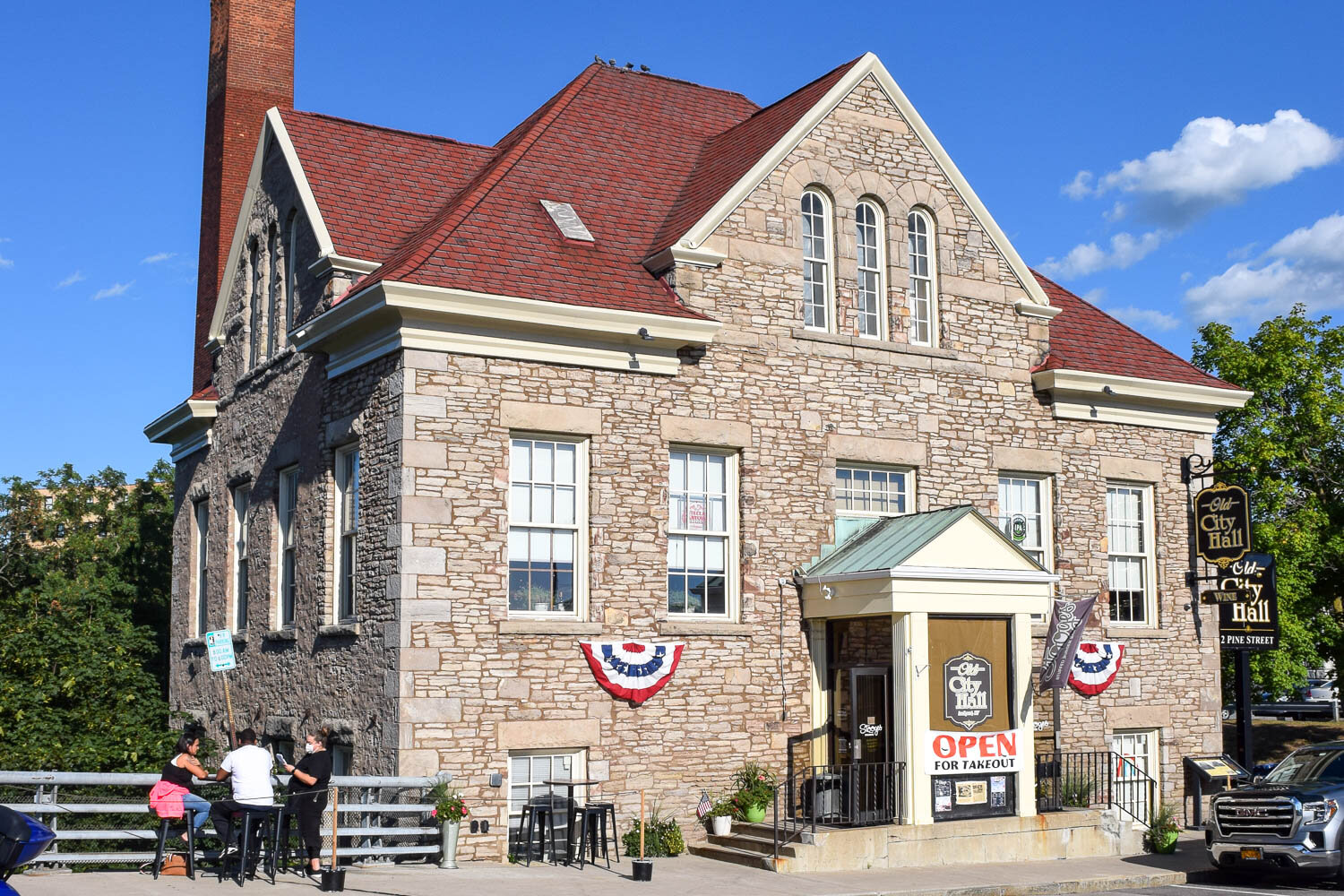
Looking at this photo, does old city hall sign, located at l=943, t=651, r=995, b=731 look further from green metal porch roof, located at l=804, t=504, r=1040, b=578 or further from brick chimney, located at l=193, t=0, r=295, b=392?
brick chimney, located at l=193, t=0, r=295, b=392

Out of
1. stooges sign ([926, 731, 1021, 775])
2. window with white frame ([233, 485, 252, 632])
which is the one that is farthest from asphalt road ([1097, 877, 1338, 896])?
window with white frame ([233, 485, 252, 632])

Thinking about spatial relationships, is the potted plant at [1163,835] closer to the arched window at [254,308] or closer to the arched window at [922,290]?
the arched window at [922,290]

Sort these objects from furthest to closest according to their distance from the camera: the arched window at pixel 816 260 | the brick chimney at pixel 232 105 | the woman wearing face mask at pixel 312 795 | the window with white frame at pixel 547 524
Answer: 1. the brick chimney at pixel 232 105
2. the arched window at pixel 816 260
3. the window with white frame at pixel 547 524
4. the woman wearing face mask at pixel 312 795

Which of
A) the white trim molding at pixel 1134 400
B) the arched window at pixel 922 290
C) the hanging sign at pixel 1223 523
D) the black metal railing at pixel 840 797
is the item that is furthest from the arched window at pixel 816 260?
the hanging sign at pixel 1223 523

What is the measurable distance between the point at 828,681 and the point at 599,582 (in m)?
3.92

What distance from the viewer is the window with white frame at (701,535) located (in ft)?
64.2

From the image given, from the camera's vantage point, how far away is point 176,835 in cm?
1580

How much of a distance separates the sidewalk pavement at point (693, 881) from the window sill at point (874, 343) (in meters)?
7.48

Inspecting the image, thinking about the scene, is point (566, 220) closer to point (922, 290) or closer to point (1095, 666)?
point (922, 290)

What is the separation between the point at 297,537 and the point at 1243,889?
13.5 metres

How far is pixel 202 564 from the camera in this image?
26.5 m

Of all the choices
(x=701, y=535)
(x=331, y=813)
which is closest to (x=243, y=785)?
(x=331, y=813)

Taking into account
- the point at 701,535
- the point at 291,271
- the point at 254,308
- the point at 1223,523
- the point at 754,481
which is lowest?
the point at 701,535

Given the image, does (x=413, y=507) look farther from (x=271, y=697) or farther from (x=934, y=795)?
(x=934, y=795)
